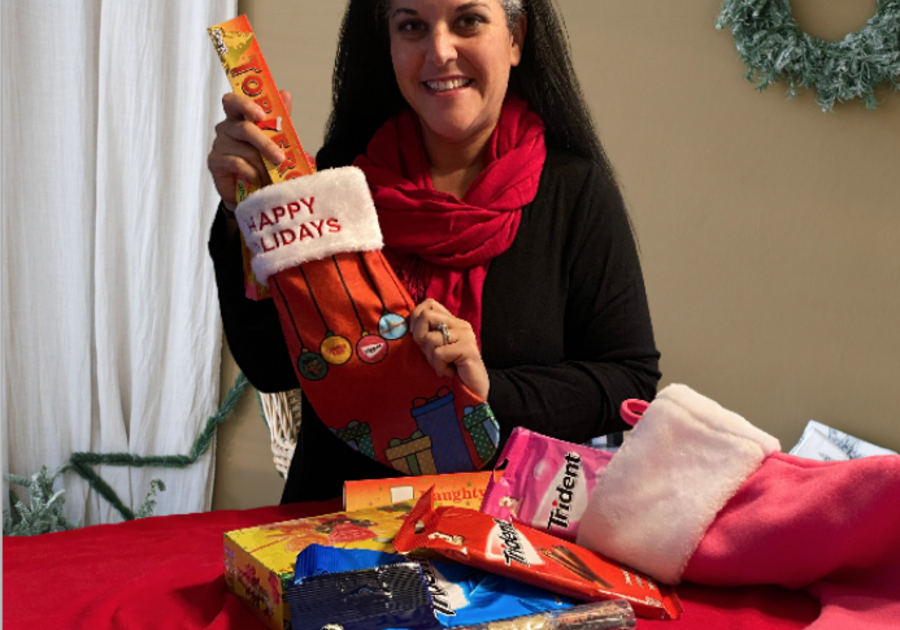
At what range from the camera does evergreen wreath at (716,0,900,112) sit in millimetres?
1915

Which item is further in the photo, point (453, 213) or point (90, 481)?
point (90, 481)

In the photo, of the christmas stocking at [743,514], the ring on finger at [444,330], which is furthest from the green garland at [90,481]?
the christmas stocking at [743,514]

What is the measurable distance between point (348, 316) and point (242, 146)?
228 millimetres

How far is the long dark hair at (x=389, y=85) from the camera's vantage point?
1.17 m

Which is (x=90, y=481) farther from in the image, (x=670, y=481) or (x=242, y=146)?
(x=670, y=481)

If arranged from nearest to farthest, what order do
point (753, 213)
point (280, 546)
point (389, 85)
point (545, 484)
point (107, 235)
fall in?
point (280, 546) < point (545, 484) < point (389, 85) < point (753, 213) < point (107, 235)

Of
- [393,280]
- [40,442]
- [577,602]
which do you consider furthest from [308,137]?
[577,602]

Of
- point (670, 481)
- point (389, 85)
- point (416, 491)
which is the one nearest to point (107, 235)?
point (389, 85)

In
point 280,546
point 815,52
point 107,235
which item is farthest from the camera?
point 107,235

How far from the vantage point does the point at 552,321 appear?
3.71 feet

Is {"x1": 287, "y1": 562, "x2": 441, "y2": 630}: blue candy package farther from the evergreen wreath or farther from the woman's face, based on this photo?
the evergreen wreath

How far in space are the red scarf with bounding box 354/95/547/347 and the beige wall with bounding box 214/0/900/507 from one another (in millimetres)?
1114

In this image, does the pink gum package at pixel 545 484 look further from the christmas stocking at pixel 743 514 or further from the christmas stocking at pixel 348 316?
the christmas stocking at pixel 348 316

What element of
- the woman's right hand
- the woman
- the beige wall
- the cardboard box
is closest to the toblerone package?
the woman's right hand
